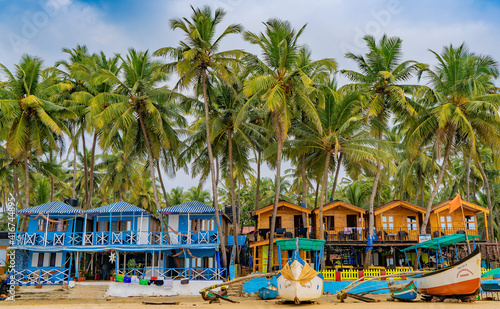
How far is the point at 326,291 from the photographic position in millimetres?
22578

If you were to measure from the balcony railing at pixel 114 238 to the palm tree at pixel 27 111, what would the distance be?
3430 mm

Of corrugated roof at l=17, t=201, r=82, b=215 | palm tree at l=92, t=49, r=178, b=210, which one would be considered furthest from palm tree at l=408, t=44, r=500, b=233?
corrugated roof at l=17, t=201, r=82, b=215

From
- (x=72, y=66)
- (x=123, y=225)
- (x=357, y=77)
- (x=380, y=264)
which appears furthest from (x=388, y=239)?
(x=72, y=66)

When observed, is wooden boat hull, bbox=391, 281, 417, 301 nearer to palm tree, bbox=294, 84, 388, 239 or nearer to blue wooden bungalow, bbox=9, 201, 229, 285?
palm tree, bbox=294, 84, 388, 239

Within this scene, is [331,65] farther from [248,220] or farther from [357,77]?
[248,220]

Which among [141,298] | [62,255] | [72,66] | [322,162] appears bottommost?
[141,298]

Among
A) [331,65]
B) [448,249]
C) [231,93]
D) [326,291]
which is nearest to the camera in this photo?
[326,291]

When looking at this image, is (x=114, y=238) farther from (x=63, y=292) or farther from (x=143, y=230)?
(x=63, y=292)

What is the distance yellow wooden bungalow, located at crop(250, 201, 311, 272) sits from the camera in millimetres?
26719

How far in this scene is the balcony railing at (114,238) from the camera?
25531 millimetres

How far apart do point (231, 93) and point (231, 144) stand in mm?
3348

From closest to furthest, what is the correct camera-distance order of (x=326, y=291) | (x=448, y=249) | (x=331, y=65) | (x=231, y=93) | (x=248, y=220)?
(x=326, y=291) < (x=331, y=65) < (x=448, y=249) < (x=231, y=93) < (x=248, y=220)

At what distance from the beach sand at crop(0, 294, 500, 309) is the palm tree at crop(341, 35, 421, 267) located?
26.7 feet

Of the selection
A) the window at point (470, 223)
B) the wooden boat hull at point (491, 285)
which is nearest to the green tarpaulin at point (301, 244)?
the wooden boat hull at point (491, 285)
